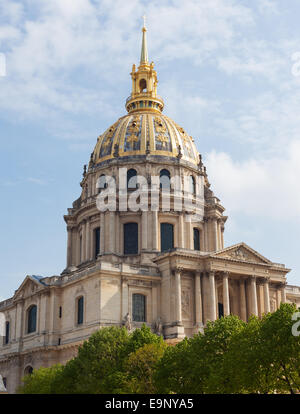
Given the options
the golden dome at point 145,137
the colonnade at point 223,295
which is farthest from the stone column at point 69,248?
the colonnade at point 223,295

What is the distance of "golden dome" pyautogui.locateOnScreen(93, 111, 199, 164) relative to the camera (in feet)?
251

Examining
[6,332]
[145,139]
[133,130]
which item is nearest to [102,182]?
[145,139]

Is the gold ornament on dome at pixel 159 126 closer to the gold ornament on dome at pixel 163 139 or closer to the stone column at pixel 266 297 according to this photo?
the gold ornament on dome at pixel 163 139

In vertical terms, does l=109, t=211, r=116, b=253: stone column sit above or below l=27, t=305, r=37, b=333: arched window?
above

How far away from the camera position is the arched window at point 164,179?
74.9 meters

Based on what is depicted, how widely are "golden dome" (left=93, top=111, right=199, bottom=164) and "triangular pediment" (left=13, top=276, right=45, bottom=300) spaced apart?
18.1m

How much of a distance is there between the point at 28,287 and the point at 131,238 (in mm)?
12888

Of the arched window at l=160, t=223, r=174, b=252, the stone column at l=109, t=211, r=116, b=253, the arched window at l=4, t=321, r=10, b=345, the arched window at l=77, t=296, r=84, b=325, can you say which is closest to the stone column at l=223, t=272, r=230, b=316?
the arched window at l=160, t=223, r=174, b=252

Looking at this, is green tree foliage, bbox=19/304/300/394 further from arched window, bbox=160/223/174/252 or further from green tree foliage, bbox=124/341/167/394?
arched window, bbox=160/223/174/252

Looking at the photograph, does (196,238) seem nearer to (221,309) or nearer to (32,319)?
(221,309)

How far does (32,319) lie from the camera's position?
6862 cm

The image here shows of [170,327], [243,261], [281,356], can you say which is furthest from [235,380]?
[243,261]

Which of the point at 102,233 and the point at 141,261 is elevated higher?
the point at 102,233
